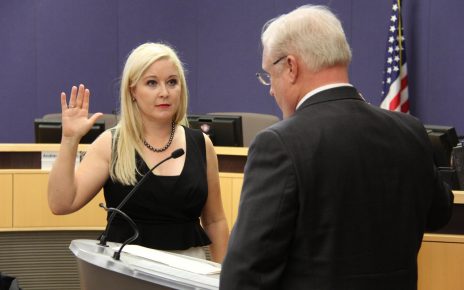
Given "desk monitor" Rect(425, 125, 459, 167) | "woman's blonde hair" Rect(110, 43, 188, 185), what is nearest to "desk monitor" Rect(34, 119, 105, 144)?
"desk monitor" Rect(425, 125, 459, 167)

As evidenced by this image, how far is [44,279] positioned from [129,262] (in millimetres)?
2404

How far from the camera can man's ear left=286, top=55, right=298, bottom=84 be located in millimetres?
1695

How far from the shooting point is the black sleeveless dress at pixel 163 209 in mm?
2652

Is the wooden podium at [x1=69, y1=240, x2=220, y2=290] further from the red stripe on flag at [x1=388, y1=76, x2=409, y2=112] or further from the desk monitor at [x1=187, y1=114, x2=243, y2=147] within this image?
the red stripe on flag at [x1=388, y1=76, x2=409, y2=112]

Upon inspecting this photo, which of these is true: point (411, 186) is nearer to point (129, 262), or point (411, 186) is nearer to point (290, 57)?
point (290, 57)

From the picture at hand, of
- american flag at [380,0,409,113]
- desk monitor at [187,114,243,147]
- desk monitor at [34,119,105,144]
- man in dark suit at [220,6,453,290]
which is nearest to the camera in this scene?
man in dark suit at [220,6,453,290]

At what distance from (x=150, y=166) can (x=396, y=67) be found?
482 centimetres

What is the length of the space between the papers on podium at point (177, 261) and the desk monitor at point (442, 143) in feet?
6.08

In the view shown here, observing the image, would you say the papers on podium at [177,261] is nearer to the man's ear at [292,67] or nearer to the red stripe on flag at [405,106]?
the man's ear at [292,67]

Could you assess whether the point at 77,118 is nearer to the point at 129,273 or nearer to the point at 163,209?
the point at 163,209

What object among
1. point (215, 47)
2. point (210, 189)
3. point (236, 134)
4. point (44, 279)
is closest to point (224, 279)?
point (210, 189)

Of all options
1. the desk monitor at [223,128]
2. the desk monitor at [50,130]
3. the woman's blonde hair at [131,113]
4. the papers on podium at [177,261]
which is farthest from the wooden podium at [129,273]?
the desk monitor at [50,130]

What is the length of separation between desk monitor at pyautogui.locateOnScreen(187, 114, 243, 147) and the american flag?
2.59 metres

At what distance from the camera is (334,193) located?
1.63 metres
